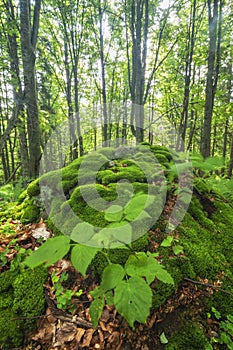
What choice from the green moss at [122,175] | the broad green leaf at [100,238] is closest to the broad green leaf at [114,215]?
the broad green leaf at [100,238]

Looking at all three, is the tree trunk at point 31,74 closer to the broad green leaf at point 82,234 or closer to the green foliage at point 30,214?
the green foliage at point 30,214

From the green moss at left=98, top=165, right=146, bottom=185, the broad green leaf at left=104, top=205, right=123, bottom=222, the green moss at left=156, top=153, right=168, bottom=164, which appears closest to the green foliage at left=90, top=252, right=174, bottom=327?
the broad green leaf at left=104, top=205, right=123, bottom=222

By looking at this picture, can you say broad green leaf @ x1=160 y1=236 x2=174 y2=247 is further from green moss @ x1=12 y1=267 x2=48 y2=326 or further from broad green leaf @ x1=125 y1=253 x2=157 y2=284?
green moss @ x1=12 y1=267 x2=48 y2=326

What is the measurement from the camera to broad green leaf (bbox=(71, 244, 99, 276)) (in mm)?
1006

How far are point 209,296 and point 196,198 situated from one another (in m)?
1.64

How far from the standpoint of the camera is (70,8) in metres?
10.7

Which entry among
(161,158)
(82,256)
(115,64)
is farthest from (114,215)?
(115,64)

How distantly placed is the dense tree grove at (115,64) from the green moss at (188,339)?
3.89 m

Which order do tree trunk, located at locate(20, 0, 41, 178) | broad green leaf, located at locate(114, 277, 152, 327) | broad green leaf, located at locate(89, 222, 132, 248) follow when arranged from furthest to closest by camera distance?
tree trunk, located at locate(20, 0, 41, 178) → broad green leaf, located at locate(89, 222, 132, 248) → broad green leaf, located at locate(114, 277, 152, 327)

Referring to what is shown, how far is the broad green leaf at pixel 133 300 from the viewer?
3.10 ft

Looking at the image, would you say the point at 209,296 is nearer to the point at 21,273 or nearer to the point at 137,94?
the point at 21,273

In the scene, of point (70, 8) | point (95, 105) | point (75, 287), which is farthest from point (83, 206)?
point (95, 105)

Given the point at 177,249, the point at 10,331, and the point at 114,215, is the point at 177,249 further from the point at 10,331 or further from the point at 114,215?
the point at 10,331

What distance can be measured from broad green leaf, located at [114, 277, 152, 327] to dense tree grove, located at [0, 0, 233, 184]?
11.8ft
